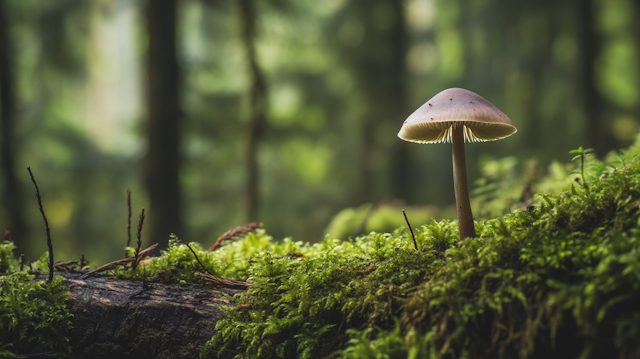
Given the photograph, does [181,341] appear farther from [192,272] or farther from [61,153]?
[61,153]

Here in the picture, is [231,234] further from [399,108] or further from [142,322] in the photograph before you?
[399,108]

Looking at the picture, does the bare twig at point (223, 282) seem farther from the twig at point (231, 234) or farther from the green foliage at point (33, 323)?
the green foliage at point (33, 323)

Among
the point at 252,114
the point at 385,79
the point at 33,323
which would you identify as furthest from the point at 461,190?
the point at 385,79

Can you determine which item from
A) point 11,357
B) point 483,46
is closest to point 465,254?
point 11,357

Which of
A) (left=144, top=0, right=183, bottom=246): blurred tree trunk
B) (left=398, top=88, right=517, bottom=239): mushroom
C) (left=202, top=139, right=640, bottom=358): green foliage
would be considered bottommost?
(left=202, top=139, right=640, bottom=358): green foliage

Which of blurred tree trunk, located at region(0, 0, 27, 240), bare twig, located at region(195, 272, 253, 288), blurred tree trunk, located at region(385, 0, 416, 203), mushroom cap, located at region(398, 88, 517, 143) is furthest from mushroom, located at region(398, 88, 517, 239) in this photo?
blurred tree trunk, located at region(0, 0, 27, 240)

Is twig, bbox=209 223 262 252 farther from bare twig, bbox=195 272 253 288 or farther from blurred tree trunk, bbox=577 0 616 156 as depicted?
blurred tree trunk, bbox=577 0 616 156

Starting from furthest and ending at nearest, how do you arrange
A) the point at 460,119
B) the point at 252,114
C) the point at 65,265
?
the point at 252,114, the point at 65,265, the point at 460,119
